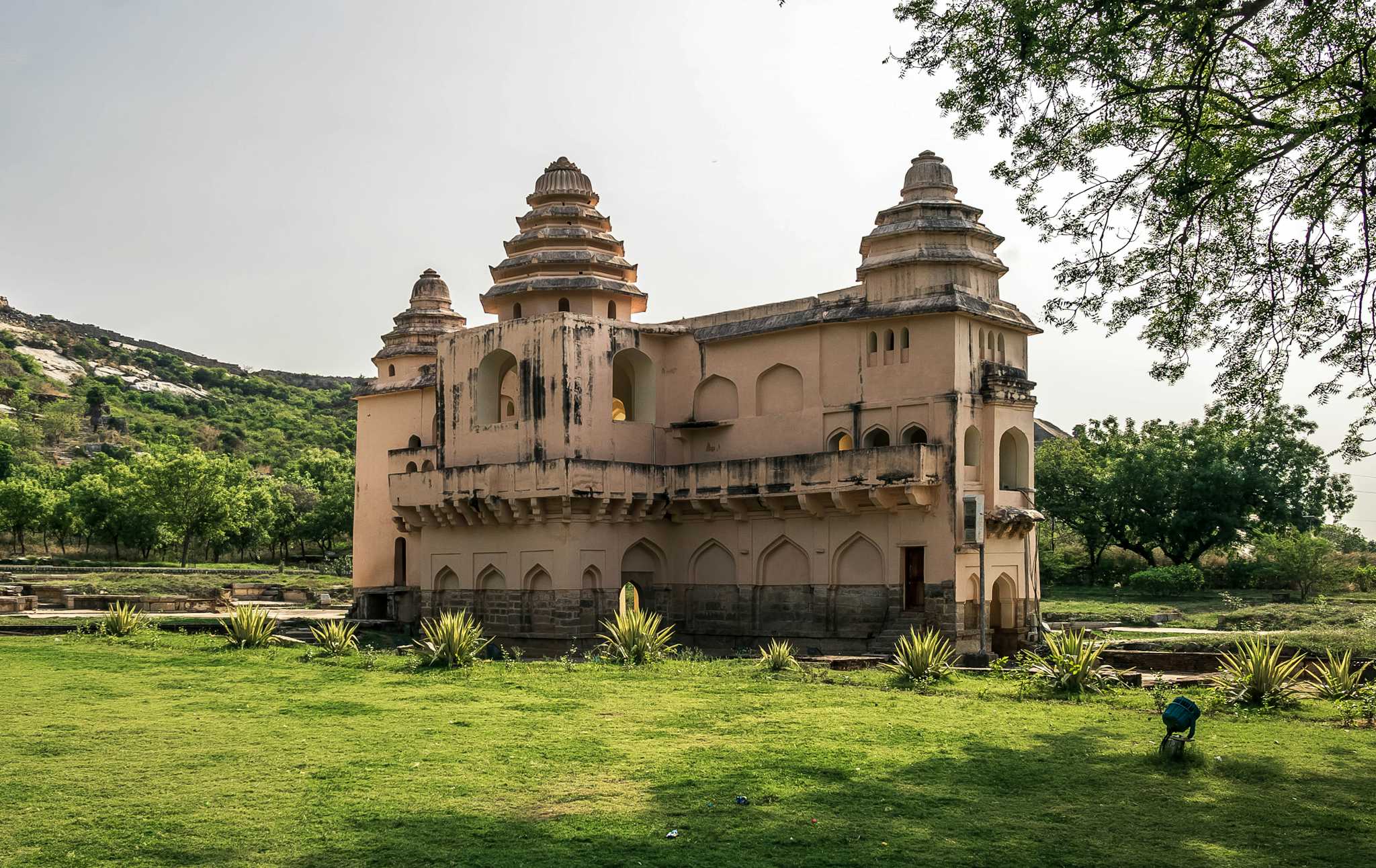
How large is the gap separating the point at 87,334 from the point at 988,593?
112 meters

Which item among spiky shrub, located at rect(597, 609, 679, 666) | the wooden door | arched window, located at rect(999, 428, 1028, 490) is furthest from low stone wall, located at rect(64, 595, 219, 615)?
arched window, located at rect(999, 428, 1028, 490)

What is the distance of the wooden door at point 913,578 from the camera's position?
79.3 feet

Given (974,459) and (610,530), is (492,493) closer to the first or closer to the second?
(610,530)

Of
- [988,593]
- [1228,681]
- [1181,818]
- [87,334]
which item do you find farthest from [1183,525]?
[87,334]

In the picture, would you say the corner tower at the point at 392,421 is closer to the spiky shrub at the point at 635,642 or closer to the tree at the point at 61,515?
the spiky shrub at the point at 635,642

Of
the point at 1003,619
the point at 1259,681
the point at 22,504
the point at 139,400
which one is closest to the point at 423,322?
the point at 1003,619

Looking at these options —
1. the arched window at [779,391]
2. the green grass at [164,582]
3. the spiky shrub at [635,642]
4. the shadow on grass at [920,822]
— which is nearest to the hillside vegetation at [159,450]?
the green grass at [164,582]

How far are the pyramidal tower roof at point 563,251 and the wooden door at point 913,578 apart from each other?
8769 millimetres

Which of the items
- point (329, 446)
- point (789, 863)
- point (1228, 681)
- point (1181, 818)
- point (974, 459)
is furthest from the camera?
point (329, 446)

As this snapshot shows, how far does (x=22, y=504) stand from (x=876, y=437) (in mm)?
46859

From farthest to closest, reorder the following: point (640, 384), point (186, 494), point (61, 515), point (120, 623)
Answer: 1. point (61, 515)
2. point (186, 494)
3. point (640, 384)
4. point (120, 623)

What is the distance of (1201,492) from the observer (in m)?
44.7

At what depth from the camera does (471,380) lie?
92.7ft

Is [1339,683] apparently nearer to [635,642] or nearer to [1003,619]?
[635,642]
